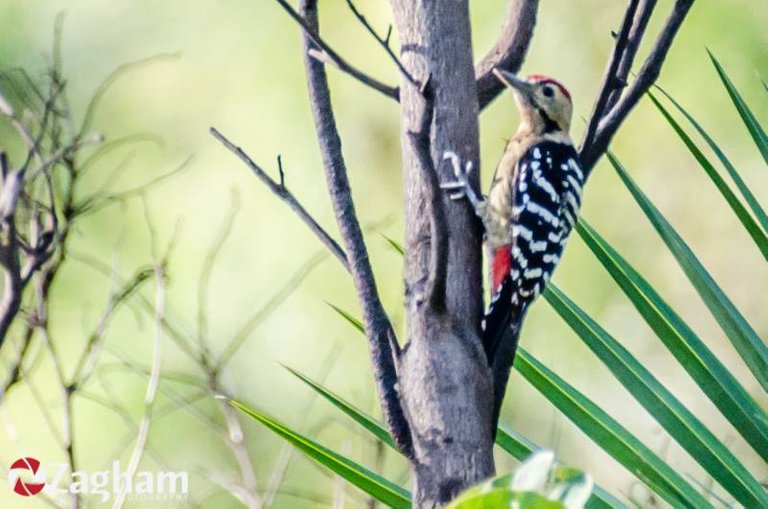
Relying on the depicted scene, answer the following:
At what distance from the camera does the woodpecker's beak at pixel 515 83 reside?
4.33ft

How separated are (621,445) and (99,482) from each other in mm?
1161

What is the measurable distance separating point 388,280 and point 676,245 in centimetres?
96

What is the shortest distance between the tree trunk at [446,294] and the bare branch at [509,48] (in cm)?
20

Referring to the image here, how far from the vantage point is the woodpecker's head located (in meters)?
1.90

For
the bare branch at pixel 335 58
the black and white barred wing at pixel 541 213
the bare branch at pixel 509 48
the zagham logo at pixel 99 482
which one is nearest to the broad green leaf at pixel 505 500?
the bare branch at pixel 335 58

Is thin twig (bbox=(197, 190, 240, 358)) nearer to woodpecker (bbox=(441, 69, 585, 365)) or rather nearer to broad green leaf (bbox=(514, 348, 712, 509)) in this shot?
woodpecker (bbox=(441, 69, 585, 365))

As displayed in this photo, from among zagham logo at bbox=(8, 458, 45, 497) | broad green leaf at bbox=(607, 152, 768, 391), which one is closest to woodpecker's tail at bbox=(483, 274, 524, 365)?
broad green leaf at bbox=(607, 152, 768, 391)

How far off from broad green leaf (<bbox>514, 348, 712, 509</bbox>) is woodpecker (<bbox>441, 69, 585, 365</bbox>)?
0.13 meters

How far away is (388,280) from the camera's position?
2.10 m

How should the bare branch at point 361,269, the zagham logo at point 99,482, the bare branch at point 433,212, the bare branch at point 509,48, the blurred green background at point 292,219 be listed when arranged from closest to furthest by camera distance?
1. the bare branch at point 433,212
2. the bare branch at point 361,269
3. the bare branch at point 509,48
4. the zagham logo at point 99,482
5. the blurred green background at point 292,219

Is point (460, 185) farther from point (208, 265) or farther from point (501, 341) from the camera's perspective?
point (208, 265)

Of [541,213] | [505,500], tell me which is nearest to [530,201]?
[541,213]

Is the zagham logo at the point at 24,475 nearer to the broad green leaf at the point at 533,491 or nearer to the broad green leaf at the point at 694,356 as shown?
the broad green leaf at the point at 694,356

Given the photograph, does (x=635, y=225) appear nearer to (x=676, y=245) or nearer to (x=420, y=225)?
(x=676, y=245)
